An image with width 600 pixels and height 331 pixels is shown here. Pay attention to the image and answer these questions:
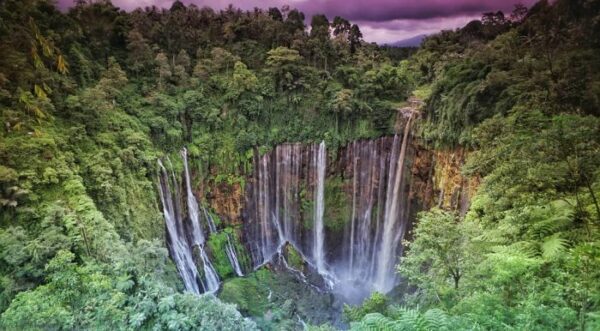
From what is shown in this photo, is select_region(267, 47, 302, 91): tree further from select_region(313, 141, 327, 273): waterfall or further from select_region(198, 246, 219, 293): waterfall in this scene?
select_region(198, 246, 219, 293): waterfall

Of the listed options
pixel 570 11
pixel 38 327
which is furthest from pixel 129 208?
pixel 570 11

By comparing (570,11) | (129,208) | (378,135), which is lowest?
(129,208)

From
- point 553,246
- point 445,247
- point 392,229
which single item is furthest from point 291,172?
point 553,246

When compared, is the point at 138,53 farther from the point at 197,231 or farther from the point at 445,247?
the point at 445,247

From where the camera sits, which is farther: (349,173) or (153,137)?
(349,173)

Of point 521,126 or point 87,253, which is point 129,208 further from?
point 521,126

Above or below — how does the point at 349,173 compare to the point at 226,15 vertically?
below

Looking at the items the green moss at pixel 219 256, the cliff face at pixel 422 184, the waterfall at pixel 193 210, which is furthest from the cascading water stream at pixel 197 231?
the cliff face at pixel 422 184
